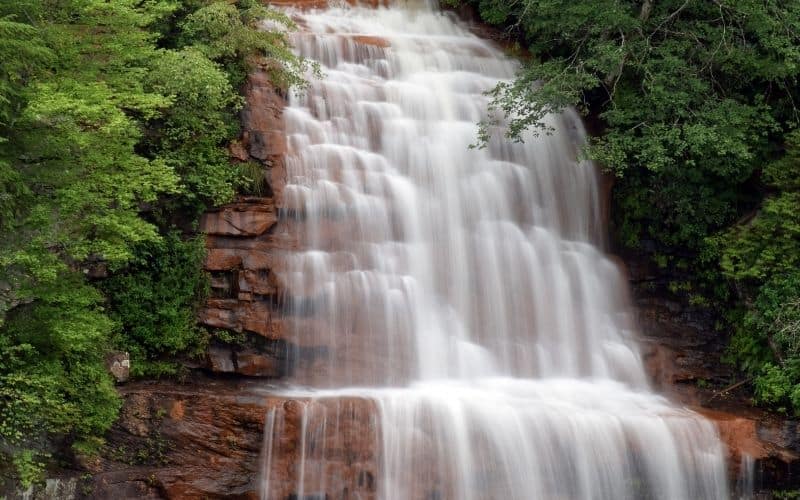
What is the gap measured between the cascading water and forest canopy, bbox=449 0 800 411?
1.15 meters

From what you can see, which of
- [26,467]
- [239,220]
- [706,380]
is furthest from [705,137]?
[26,467]

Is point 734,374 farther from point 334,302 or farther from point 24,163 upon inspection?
point 24,163

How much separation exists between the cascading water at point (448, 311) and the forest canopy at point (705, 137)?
45.5 inches

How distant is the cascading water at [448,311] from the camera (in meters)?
10.9

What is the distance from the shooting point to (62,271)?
10680 millimetres

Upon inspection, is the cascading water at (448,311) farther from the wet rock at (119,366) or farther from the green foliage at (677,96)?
the wet rock at (119,366)

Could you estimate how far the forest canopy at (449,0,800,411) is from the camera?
47.3ft

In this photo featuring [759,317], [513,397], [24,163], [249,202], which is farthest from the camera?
[759,317]

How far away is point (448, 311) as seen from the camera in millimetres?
13578

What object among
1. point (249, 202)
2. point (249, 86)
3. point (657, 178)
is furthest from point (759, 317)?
point (249, 86)

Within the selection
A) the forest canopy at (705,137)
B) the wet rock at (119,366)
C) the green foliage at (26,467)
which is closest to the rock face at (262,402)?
the wet rock at (119,366)

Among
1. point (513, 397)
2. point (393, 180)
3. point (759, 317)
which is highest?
point (393, 180)

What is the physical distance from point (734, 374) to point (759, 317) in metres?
1.09

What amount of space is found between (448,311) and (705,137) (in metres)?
5.44
